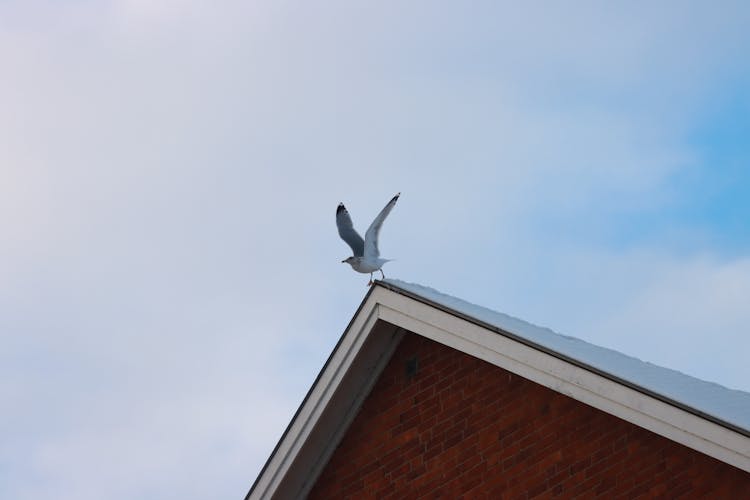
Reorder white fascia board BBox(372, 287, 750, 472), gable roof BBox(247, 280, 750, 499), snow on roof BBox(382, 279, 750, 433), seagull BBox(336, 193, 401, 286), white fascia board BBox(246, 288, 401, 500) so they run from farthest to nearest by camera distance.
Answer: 1. seagull BBox(336, 193, 401, 286)
2. white fascia board BBox(246, 288, 401, 500)
3. snow on roof BBox(382, 279, 750, 433)
4. gable roof BBox(247, 280, 750, 499)
5. white fascia board BBox(372, 287, 750, 472)

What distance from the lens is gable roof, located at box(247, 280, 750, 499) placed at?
36.5ft

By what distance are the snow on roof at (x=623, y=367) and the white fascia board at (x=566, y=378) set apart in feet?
0.21

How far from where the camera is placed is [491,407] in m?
12.6

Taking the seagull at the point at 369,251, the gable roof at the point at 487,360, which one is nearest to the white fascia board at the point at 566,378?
the gable roof at the point at 487,360

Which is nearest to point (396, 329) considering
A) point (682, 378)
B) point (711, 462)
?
Result: point (682, 378)

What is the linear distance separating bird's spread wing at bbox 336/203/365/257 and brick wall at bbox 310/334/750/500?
1.57 m

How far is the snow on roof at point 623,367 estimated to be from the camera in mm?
11297

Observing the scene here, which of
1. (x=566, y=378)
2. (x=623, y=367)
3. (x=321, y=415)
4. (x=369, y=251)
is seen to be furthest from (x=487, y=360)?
(x=369, y=251)

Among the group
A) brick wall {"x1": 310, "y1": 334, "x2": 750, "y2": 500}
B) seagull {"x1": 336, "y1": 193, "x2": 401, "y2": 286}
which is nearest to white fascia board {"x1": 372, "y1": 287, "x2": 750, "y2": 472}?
brick wall {"x1": 310, "y1": 334, "x2": 750, "y2": 500}

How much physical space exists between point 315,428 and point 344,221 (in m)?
2.32

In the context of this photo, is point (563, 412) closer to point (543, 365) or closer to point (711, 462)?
point (543, 365)

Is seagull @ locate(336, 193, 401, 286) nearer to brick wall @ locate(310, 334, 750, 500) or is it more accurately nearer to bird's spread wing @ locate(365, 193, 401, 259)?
bird's spread wing @ locate(365, 193, 401, 259)

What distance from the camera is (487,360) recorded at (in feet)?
40.8

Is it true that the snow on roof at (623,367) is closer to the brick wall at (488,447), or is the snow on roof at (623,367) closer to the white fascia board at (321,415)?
the brick wall at (488,447)
